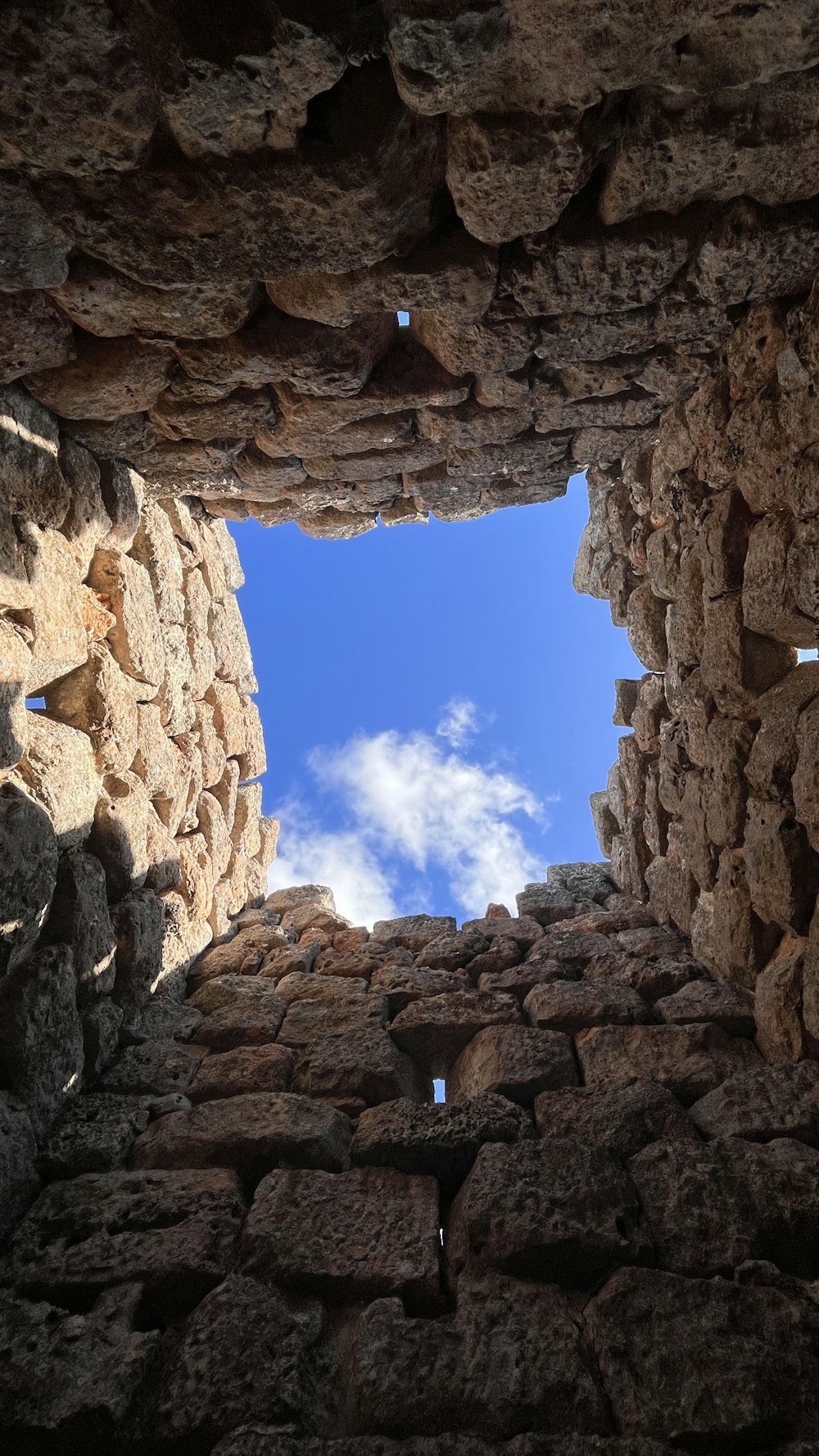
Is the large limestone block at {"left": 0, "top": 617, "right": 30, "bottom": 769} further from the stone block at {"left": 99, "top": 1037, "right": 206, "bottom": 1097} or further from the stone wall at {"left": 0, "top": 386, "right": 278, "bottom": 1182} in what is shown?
the stone block at {"left": 99, "top": 1037, "right": 206, "bottom": 1097}

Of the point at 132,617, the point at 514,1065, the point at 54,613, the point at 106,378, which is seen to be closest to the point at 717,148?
the point at 106,378

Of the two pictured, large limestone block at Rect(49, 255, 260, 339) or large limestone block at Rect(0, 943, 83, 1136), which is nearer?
large limestone block at Rect(49, 255, 260, 339)

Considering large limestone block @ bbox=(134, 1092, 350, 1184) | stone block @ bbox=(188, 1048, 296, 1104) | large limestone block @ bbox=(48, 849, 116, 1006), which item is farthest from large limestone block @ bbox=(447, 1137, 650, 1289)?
large limestone block @ bbox=(48, 849, 116, 1006)

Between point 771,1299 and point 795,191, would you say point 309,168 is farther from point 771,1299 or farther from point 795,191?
point 771,1299

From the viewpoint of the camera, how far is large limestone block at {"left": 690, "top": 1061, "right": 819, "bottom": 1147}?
2105 mm

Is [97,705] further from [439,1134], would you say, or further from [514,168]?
[514,168]

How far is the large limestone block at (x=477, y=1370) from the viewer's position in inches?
58.0

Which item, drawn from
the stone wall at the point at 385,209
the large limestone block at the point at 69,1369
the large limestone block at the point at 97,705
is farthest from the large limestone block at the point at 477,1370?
the stone wall at the point at 385,209

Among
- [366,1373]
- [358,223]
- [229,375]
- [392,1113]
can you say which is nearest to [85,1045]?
[392,1113]

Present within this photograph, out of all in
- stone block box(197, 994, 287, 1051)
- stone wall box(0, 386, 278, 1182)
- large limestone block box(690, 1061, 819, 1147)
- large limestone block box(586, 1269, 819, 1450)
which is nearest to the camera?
large limestone block box(586, 1269, 819, 1450)

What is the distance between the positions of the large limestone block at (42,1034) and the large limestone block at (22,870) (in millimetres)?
58

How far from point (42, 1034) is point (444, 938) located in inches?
80.1

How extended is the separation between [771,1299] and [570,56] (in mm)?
2725

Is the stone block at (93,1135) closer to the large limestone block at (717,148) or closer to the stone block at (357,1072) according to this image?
the stone block at (357,1072)
